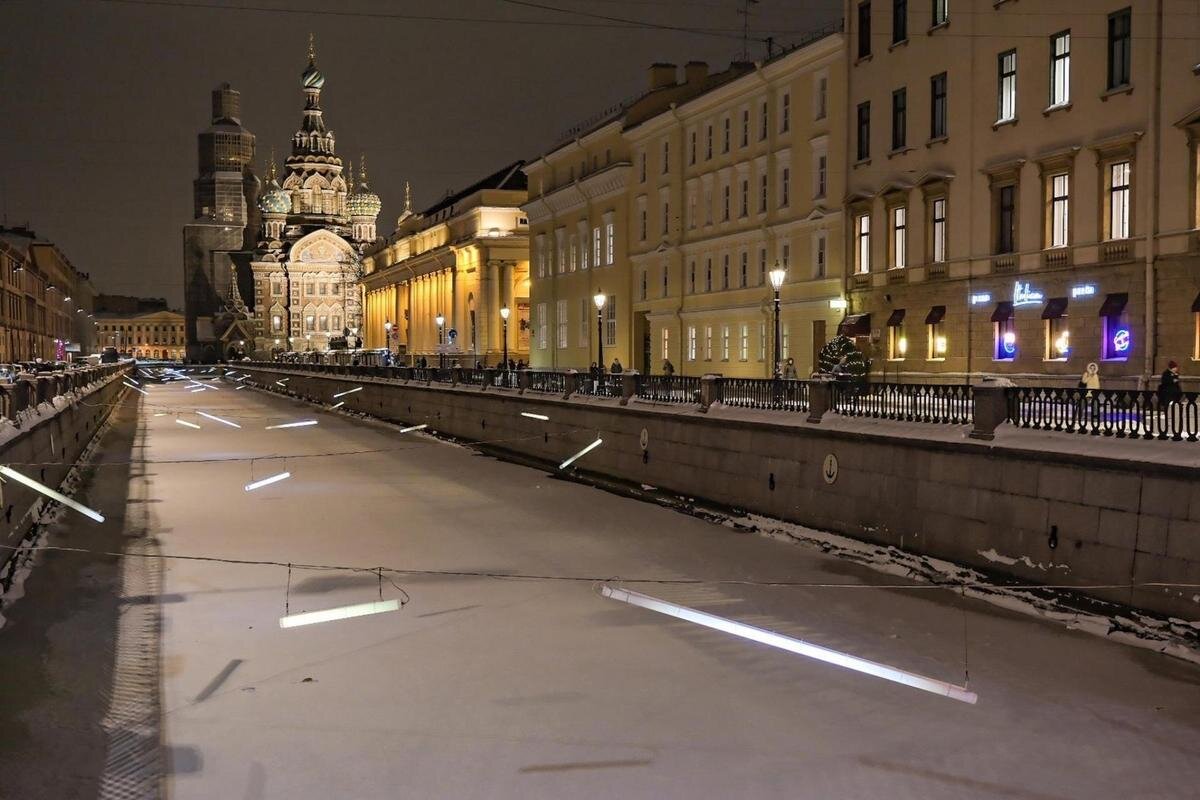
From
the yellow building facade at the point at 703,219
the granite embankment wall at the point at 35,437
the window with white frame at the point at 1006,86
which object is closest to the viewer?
the granite embankment wall at the point at 35,437

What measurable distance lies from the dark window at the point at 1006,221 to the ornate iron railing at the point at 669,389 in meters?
10.1

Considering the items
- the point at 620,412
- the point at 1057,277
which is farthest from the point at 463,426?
the point at 1057,277

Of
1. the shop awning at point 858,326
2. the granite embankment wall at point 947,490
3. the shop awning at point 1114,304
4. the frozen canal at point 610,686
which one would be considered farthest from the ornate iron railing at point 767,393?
the shop awning at point 858,326

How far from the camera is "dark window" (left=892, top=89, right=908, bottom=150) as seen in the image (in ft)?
129

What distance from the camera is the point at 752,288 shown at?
4941 cm

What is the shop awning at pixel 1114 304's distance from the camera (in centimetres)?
3003

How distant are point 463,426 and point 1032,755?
131 feet

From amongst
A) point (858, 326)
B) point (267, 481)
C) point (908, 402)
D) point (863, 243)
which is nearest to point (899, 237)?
point (863, 243)

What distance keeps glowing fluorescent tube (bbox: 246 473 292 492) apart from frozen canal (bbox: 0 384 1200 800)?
8253 millimetres

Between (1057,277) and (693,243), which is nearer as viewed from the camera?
(1057,277)

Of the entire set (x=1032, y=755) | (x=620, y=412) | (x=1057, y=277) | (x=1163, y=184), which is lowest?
(x=1032, y=755)

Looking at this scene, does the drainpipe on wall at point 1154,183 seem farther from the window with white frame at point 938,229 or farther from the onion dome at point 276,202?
the onion dome at point 276,202

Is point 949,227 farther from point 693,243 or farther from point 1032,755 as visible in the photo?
point 1032,755

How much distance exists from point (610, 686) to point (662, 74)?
51700mm
